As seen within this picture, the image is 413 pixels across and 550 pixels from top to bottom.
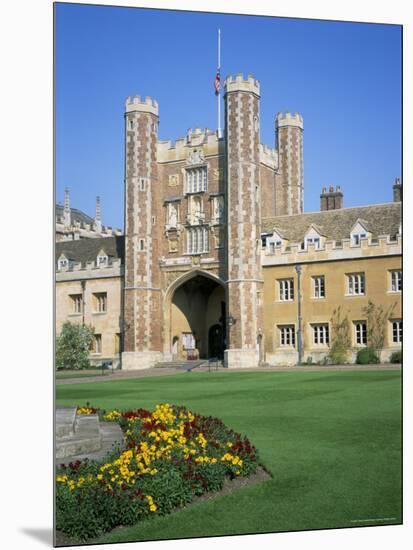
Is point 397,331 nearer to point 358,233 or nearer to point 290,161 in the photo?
point 358,233

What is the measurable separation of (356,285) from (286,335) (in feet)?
3.99

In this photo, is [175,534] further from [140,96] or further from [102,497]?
[140,96]

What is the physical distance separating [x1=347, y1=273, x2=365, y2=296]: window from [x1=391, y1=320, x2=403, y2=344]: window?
76cm

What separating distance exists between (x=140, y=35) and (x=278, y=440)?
16.9 feet

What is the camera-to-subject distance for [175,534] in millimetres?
8312

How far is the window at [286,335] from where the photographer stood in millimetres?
11071

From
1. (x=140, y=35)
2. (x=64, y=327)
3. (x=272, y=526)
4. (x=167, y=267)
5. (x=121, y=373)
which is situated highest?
(x=140, y=35)

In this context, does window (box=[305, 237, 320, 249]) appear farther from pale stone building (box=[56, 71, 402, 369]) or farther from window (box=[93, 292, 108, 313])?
window (box=[93, 292, 108, 313])

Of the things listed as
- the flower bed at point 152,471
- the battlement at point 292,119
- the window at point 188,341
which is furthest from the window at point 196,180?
the flower bed at point 152,471

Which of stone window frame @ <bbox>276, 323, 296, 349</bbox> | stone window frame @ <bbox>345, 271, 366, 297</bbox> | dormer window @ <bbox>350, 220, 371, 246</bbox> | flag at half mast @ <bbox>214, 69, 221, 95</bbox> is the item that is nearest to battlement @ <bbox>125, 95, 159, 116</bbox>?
flag at half mast @ <bbox>214, 69, 221, 95</bbox>

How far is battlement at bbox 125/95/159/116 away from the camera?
9.52m

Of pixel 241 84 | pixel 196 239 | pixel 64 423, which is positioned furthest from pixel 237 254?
pixel 64 423

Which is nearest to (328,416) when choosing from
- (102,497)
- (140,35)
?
(102,497)

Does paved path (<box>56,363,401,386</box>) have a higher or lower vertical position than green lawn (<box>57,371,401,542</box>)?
higher
